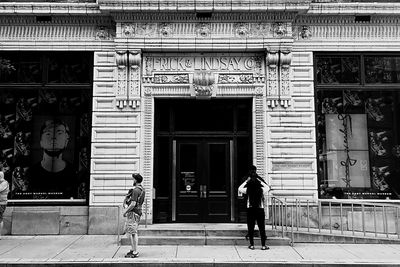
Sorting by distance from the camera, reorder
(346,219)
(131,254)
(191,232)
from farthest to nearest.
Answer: (346,219) → (191,232) → (131,254)

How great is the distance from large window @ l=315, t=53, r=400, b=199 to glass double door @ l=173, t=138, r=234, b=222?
3.22 metres

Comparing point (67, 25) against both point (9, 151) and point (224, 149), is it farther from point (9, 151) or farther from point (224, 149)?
point (224, 149)

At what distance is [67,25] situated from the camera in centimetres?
1332

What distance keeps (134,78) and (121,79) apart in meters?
0.43

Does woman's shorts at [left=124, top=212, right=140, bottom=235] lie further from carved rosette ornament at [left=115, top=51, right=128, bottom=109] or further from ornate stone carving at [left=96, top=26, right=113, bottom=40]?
ornate stone carving at [left=96, top=26, right=113, bottom=40]

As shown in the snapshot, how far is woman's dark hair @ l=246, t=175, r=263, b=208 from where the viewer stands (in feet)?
33.9

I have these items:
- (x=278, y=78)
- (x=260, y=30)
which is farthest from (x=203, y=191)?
(x=260, y=30)

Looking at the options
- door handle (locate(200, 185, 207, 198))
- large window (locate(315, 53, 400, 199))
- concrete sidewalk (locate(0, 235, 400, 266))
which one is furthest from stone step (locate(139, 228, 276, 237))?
large window (locate(315, 53, 400, 199))

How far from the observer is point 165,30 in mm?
13102

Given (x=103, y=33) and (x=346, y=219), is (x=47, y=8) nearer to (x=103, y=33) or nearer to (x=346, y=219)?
(x=103, y=33)

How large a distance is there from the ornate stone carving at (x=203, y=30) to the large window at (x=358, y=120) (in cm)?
383

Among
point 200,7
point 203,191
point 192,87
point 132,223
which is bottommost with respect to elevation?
point 132,223

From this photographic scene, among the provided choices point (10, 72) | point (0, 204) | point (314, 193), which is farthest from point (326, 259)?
point (10, 72)

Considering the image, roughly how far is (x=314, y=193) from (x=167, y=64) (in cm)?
641
